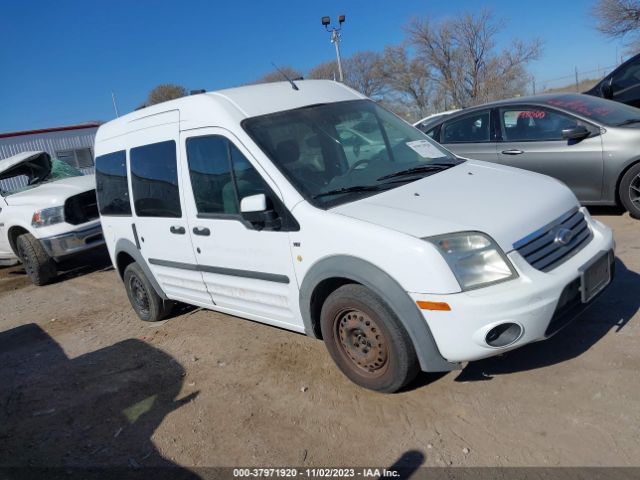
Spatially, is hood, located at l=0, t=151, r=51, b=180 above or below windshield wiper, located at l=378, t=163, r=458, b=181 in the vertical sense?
above

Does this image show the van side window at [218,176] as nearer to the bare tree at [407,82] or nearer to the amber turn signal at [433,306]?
the amber turn signal at [433,306]

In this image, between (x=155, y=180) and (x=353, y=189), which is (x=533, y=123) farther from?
(x=155, y=180)

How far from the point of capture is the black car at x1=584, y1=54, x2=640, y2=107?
8.46m

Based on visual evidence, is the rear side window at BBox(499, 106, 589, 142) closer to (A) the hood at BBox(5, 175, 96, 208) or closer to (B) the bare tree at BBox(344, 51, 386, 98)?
(A) the hood at BBox(5, 175, 96, 208)

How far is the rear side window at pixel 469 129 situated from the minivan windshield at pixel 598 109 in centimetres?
78

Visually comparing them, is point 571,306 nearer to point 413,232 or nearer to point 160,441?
point 413,232

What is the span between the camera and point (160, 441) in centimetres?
346

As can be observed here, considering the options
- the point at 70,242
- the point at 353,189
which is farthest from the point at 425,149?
the point at 70,242

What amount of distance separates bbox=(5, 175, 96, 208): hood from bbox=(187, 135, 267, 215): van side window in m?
4.70

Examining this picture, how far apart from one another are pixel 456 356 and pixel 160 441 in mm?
1949

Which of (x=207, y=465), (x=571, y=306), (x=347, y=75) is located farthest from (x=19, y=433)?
(x=347, y=75)

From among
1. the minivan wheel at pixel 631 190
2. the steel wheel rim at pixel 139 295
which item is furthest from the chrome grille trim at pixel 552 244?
the steel wheel rim at pixel 139 295

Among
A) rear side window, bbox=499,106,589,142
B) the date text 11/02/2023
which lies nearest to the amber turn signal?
the date text 11/02/2023

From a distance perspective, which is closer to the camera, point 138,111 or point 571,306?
point 571,306
